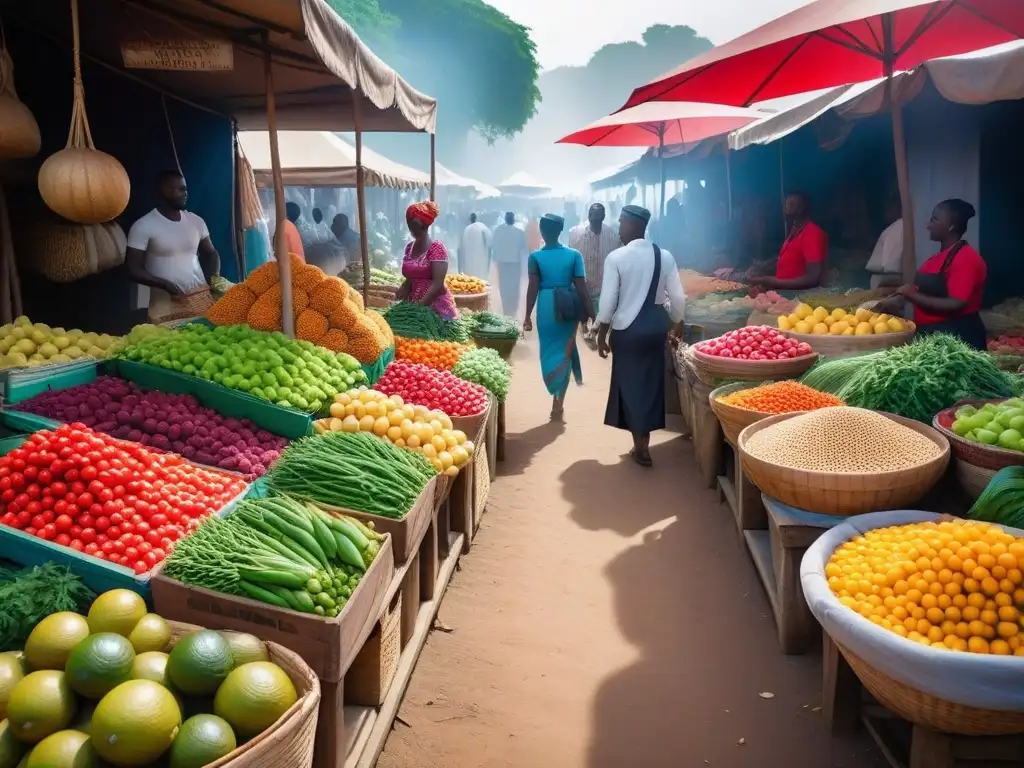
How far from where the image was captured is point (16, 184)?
569 cm

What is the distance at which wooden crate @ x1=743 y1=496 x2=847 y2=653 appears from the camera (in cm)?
350

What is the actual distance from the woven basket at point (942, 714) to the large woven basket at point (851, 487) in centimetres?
95

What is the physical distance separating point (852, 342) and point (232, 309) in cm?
419

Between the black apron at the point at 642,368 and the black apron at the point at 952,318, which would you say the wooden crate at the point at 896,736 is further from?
the black apron at the point at 642,368

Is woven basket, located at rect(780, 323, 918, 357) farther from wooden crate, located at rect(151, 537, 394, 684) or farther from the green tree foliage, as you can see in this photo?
the green tree foliage

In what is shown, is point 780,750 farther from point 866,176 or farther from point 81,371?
point 866,176

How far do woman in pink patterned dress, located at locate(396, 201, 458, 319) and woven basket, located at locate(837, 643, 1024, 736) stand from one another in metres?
4.97

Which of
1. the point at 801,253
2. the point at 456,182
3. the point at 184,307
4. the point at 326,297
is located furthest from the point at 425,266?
the point at 456,182

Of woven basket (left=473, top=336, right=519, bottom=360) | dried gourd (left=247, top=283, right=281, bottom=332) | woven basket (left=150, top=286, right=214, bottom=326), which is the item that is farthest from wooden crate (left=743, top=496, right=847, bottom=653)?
woven basket (left=473, top=336, right=519, bottom=360)

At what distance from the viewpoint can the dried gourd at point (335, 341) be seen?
16.9 feet

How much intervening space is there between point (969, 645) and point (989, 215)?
7.25 m

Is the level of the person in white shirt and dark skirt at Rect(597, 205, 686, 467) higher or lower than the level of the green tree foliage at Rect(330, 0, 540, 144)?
lower

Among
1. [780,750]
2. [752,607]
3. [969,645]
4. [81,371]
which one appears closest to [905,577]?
[969,645]

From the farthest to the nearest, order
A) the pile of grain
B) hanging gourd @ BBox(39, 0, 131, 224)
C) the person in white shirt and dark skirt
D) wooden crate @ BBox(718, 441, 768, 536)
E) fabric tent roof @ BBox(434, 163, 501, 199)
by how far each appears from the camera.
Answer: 1. fabric tent roof @ BBox(434, 163, 501, 199)
2. the person in white shirt and dark skirt
3. wooden crate @ BBox(718, 441, 768, 536)
4. hanging gourd @ BBox(39, 0, 131, 224)
5. the pile of grain
